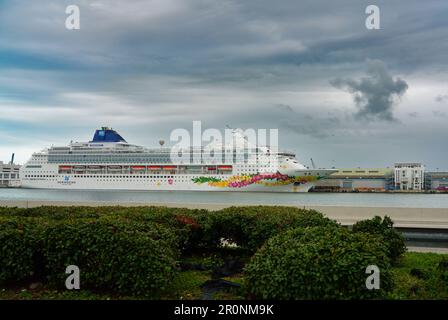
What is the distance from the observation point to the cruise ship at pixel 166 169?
56312 mm

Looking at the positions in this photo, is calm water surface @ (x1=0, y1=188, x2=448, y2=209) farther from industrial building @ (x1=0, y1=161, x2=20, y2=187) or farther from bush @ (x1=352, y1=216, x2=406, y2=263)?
industrial building @ (x1=0, y1=161, x2=20, y2=187)

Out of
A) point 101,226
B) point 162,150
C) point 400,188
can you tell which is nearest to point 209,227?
point 101,226

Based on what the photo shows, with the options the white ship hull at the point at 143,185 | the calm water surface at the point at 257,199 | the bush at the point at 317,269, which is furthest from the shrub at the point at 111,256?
the white ship hull at the point at 143,185

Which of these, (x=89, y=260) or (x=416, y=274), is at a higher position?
(x=89, y=260)

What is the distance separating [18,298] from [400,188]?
88736 mm

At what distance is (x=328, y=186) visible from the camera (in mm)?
77125

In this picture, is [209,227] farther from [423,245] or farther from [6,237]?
[423,245]

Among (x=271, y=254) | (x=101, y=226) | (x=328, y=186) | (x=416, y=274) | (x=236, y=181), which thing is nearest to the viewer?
(x=271, y=254)

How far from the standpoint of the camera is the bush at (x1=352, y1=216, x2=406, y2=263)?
7934mm

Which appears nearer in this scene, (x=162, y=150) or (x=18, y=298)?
(x=18, y=298)

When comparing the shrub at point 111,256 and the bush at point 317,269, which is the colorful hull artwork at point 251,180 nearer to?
the shrub at point 111,256

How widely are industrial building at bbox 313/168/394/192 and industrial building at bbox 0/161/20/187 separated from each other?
56.6 metres

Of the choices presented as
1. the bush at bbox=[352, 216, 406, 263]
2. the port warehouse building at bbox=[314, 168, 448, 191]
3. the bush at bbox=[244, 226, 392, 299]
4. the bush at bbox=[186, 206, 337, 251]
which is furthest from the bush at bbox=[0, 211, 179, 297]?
the port warehouse building at bbox=[314, 168, 448, 191]

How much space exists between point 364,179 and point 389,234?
84.0m
